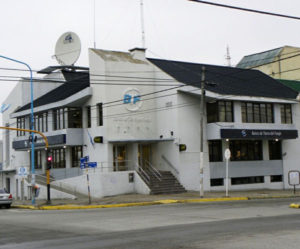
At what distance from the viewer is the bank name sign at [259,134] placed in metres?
35.7

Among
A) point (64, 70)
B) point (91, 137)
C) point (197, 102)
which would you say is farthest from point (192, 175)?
point (64, 70)

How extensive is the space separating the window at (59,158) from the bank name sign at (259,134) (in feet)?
46.5

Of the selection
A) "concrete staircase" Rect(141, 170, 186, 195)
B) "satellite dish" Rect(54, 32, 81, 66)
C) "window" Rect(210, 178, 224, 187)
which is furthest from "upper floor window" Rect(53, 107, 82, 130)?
"window" Rect(210, 178, 224, 187)

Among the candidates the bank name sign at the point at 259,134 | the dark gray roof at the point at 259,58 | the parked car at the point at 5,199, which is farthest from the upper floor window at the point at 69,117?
the dark gray roof at the point at 259,58

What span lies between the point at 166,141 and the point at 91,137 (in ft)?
19.3

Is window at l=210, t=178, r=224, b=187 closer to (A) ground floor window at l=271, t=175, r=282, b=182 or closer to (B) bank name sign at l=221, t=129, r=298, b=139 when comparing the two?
(B) bank name sign at l=221, t=129, r=298, b=139

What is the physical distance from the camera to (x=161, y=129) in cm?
3759

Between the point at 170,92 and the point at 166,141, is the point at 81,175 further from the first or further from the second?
the point at 170,92

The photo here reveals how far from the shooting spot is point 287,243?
37.8 ft

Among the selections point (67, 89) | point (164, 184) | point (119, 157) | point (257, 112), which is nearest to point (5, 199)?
point (119, 157)

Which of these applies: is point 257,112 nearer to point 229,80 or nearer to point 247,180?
point 229,80

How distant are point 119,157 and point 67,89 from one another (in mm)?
9179

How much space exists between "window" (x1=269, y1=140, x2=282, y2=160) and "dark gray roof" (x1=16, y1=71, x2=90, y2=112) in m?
16.3

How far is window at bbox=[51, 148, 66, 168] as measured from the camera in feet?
135
